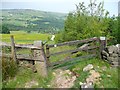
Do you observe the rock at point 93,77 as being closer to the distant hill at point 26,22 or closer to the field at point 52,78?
the field at point 52,78

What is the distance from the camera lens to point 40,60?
9.75 metres

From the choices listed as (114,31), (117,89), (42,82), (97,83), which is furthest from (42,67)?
(114,31)

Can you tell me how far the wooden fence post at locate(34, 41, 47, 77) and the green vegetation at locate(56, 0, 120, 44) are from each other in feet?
15.5

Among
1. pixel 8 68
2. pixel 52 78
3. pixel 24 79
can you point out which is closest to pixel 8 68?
pixel 8 68

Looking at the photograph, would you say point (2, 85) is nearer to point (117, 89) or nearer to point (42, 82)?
point (42, 82)

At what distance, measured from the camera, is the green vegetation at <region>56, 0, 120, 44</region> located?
14.2 meters

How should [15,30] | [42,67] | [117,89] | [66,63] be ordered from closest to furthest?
[117,89] < [42,67] < [66,63] < [15,30]

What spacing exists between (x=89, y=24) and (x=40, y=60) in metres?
5.87

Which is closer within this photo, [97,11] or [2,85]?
[2,85]

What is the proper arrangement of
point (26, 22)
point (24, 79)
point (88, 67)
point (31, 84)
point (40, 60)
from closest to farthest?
1. point (31, 84)
2. point (24, 79)
3. point (40, 60)
4. point (88, 67)
5. point (26, 22)

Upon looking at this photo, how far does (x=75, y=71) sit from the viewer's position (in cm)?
1010

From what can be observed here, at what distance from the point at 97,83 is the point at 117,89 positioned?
640 millimetres

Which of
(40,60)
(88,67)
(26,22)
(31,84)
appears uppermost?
(40,60)

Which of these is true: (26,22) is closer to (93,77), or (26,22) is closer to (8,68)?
(8,68)
